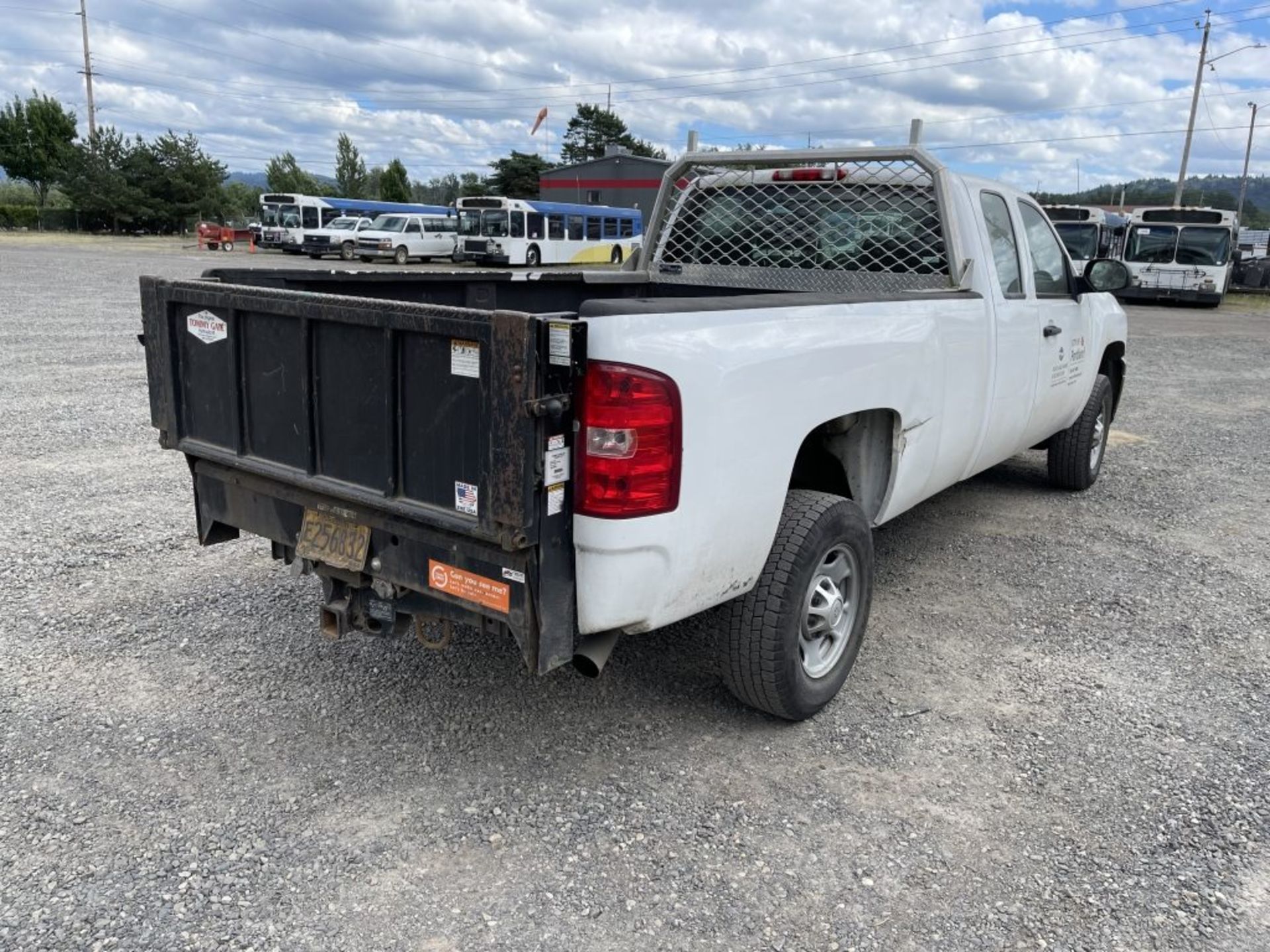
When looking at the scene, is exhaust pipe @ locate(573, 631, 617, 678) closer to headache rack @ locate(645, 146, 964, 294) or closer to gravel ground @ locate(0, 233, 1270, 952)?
gravel ground @ locate(0, 233, 1270, 952)

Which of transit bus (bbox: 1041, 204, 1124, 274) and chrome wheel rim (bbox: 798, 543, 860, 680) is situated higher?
transit bus (bbox: 1041, 204, 1124, 274)

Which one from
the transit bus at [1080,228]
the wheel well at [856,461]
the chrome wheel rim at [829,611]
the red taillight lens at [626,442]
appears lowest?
the chrome wheel rim at [829,611]

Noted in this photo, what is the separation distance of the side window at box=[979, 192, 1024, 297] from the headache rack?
0.34m

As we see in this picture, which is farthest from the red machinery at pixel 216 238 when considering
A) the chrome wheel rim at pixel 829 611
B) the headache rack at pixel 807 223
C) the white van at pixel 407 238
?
the chrome wheel rim at pixel 829 611

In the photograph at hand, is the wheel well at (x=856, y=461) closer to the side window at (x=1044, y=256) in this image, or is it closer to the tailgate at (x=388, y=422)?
the tailgate at (x=388, y=422)

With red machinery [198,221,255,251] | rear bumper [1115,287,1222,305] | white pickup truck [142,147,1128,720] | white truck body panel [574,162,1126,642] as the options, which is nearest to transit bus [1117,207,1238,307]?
rear bumper [1115,287,1222,305]

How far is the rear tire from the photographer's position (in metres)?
6.84

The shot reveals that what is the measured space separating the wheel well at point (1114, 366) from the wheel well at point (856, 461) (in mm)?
3776

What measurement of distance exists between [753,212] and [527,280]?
1.38 meters

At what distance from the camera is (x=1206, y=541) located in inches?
238

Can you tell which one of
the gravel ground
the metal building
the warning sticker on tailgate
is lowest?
the gravel ground

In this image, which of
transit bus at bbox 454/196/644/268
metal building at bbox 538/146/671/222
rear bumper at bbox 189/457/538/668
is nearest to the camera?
rear bumper at bbox 189/457/538/668

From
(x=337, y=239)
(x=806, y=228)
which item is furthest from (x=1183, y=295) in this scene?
(x=337, y=239)

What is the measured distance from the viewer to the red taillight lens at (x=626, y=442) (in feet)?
9.00
